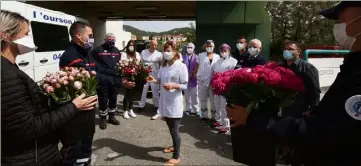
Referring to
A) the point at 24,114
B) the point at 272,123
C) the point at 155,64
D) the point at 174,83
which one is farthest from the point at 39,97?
the point at 155,64

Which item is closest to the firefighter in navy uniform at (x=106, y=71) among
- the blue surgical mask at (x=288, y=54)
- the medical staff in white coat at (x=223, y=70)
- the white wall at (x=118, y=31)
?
the medical staff in white coat at (x=223, y=70)

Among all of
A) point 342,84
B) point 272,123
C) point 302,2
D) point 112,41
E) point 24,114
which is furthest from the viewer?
point 302,2

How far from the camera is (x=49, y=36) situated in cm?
711

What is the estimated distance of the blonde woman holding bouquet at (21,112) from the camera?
1.77 metres

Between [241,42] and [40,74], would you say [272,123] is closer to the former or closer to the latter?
[241,42]

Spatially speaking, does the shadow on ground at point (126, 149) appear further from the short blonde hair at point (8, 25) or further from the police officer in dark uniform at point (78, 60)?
the short blonde hair at point (8, 25)

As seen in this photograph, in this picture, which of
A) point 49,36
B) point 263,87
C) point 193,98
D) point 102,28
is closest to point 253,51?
point 193,98

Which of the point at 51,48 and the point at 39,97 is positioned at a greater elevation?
the point at 51,48

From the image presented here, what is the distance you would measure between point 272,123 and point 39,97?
5.28ft

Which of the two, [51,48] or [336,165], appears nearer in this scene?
[336,165]

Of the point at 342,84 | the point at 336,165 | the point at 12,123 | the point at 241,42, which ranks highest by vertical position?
the point at 241,42

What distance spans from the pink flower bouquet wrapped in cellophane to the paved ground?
2.83 m

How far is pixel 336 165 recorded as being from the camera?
5.04 feet

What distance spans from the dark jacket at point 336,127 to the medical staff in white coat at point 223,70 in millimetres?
4203
